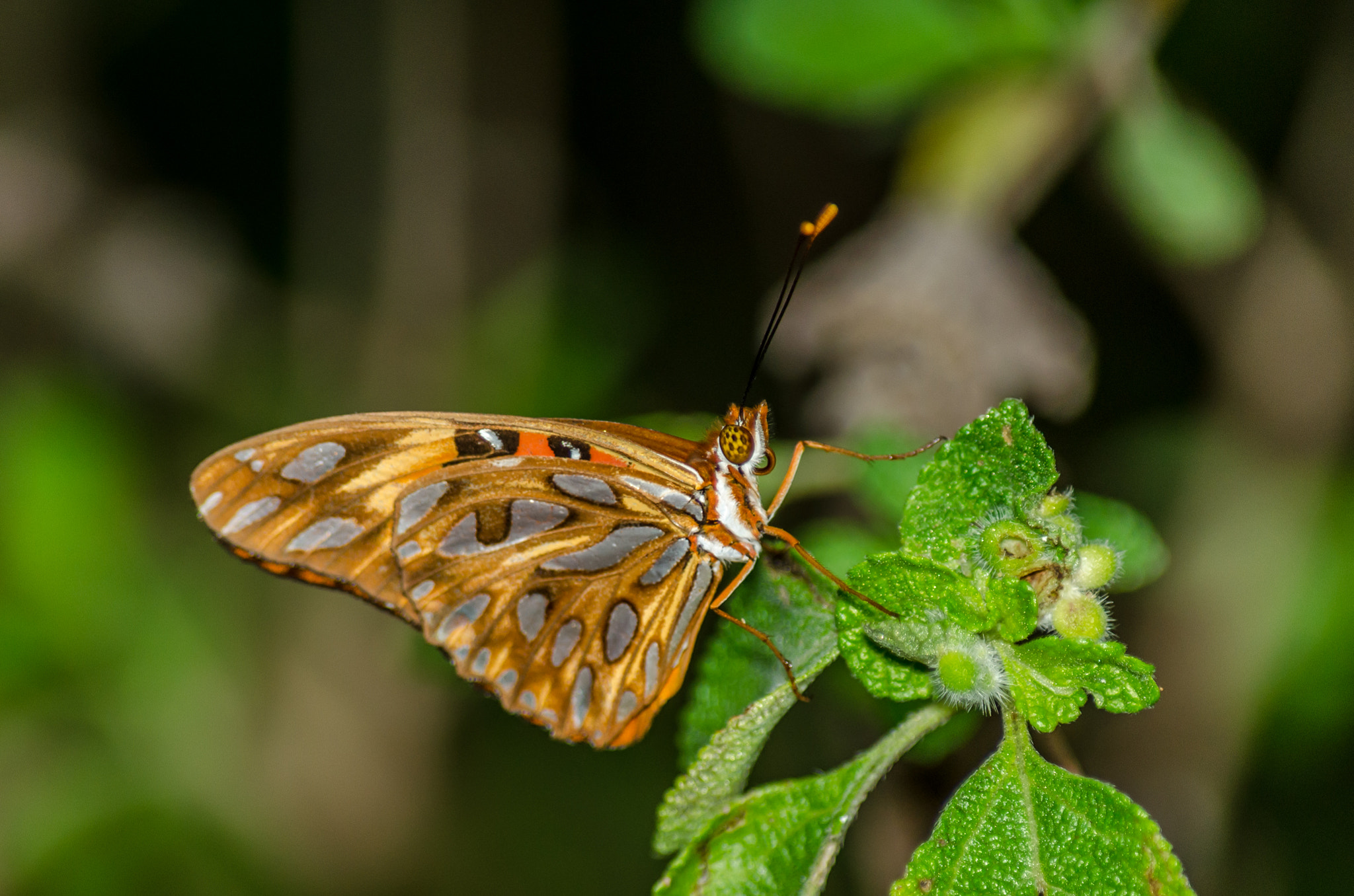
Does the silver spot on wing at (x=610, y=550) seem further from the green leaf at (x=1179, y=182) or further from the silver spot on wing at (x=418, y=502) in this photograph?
the green leaf at (x=1179, y=182)

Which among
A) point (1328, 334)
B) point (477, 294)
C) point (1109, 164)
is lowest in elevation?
point (477, 294)

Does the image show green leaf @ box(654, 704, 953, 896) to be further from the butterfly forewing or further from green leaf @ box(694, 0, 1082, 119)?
green leaf @ box(694, 0, 1082, 119)

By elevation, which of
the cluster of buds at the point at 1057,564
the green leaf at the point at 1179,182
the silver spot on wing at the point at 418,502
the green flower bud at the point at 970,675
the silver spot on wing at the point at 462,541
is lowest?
the silver spot on wing at the point at 462,541

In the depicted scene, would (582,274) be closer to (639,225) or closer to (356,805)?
(639,225)

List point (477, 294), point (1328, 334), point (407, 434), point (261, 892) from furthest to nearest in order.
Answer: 1. point (477, 294)
2. point (261, 892)
3. point (1328, 334)
4. point (407, 434)

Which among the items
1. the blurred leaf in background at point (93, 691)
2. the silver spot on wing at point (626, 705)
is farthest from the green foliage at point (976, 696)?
the blurred leaf in background at point (93, 691)

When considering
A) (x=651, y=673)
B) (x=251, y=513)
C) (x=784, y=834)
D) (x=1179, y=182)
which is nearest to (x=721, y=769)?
(x=784, y=834)

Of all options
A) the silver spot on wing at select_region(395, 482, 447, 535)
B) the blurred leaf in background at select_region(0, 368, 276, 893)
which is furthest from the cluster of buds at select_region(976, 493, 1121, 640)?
the blurred leaf in background at select_region(0, 368, 276, 893)

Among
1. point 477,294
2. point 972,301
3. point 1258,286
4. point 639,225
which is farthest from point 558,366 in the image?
point 1258,286
